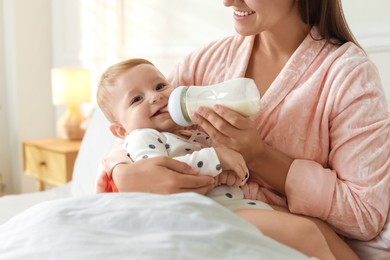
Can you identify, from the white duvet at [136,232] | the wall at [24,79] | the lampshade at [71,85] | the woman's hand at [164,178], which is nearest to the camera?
the white duvet at [136,232]

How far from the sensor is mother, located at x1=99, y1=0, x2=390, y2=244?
4.05 ft

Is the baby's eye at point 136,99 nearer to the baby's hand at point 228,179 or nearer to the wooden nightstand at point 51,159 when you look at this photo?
the baby's hand at point 228,179

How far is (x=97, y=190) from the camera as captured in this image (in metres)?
1.38

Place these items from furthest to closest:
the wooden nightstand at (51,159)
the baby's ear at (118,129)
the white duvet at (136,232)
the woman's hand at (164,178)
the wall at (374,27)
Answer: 1. the wooden nightstand at (51,159)
2. the wall at (374,27)
3. the baby's ear at (118,129)
4. the woman's hand at (164,178)
5. the white duvet at (136,232)

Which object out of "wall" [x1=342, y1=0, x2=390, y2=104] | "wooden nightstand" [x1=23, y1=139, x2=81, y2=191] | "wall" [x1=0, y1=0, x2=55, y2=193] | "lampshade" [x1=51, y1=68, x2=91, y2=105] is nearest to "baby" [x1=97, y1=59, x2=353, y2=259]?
"wall" [x1=342, y1=0, x2=390, y2=104]

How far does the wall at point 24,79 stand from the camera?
3.99 m

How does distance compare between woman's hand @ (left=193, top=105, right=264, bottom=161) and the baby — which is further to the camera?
woman's hand @ (left=193, top=105, right=264, bottom=161)

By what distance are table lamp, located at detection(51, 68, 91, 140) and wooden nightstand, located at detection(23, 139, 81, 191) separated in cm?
9

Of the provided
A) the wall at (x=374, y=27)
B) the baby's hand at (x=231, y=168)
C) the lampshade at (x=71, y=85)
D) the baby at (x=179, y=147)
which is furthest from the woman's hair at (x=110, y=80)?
the lampshade at (x=71, y=85)

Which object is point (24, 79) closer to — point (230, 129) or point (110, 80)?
point (110, 80)

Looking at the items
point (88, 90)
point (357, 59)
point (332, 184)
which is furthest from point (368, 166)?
point (88, 90)

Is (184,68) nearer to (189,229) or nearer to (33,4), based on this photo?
(189,229)

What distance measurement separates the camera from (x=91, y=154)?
7.09ft

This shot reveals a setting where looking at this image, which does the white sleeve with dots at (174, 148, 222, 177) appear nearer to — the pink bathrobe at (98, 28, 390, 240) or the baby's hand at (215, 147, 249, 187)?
the baby's hand at (215, 147, 249, 187)
